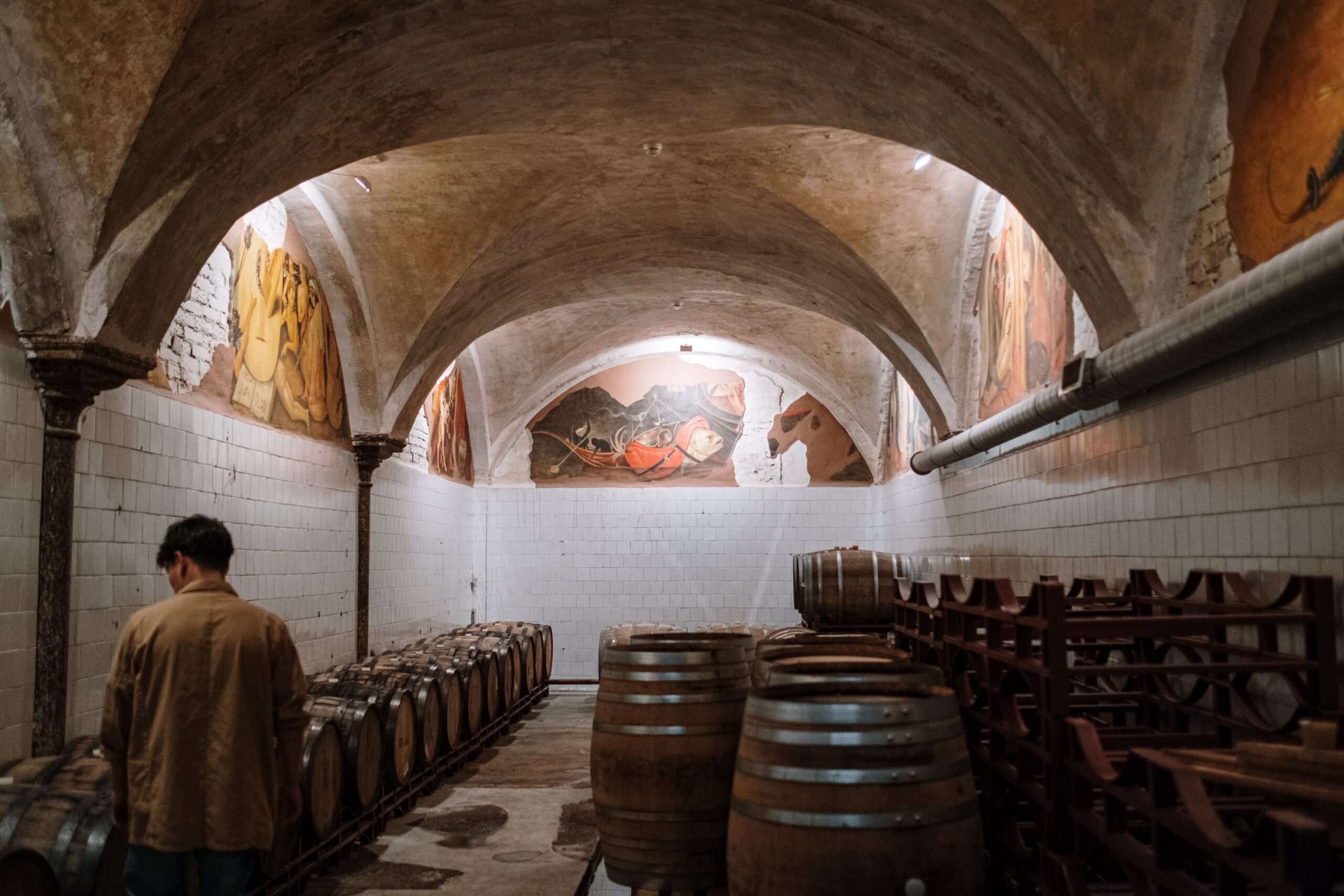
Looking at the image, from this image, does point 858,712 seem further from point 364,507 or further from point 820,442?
point 820,442

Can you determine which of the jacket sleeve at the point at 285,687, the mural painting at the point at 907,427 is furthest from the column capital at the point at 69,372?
the mural painting at the point at 907,427

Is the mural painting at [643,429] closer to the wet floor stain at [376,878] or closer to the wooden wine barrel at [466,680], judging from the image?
the wooden wine barrel at [466,680]

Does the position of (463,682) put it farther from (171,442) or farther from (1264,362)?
(1264,362)

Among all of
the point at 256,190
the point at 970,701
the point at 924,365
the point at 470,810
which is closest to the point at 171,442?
the point at 256,190

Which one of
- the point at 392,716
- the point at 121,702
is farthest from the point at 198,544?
the point at 392,716

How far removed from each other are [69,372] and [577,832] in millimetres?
4088

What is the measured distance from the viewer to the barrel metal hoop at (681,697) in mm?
3928

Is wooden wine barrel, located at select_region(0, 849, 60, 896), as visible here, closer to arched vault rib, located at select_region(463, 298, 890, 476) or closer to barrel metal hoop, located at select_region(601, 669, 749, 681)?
barrel metal hoop, located at select_region(601, 669, 749, 681)

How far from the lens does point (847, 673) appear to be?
374 cm

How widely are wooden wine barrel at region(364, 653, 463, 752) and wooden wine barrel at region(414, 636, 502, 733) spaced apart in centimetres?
44

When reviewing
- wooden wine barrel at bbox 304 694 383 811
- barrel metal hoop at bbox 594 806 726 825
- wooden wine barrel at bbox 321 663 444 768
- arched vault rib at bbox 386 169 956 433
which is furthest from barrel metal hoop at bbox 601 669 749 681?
arched vault rib at bbox 386 169 956 433

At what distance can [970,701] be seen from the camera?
14.5ft

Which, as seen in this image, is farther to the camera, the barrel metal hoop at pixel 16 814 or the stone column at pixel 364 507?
the stone column at pixel 364 507

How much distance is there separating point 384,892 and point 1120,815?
400 cm
